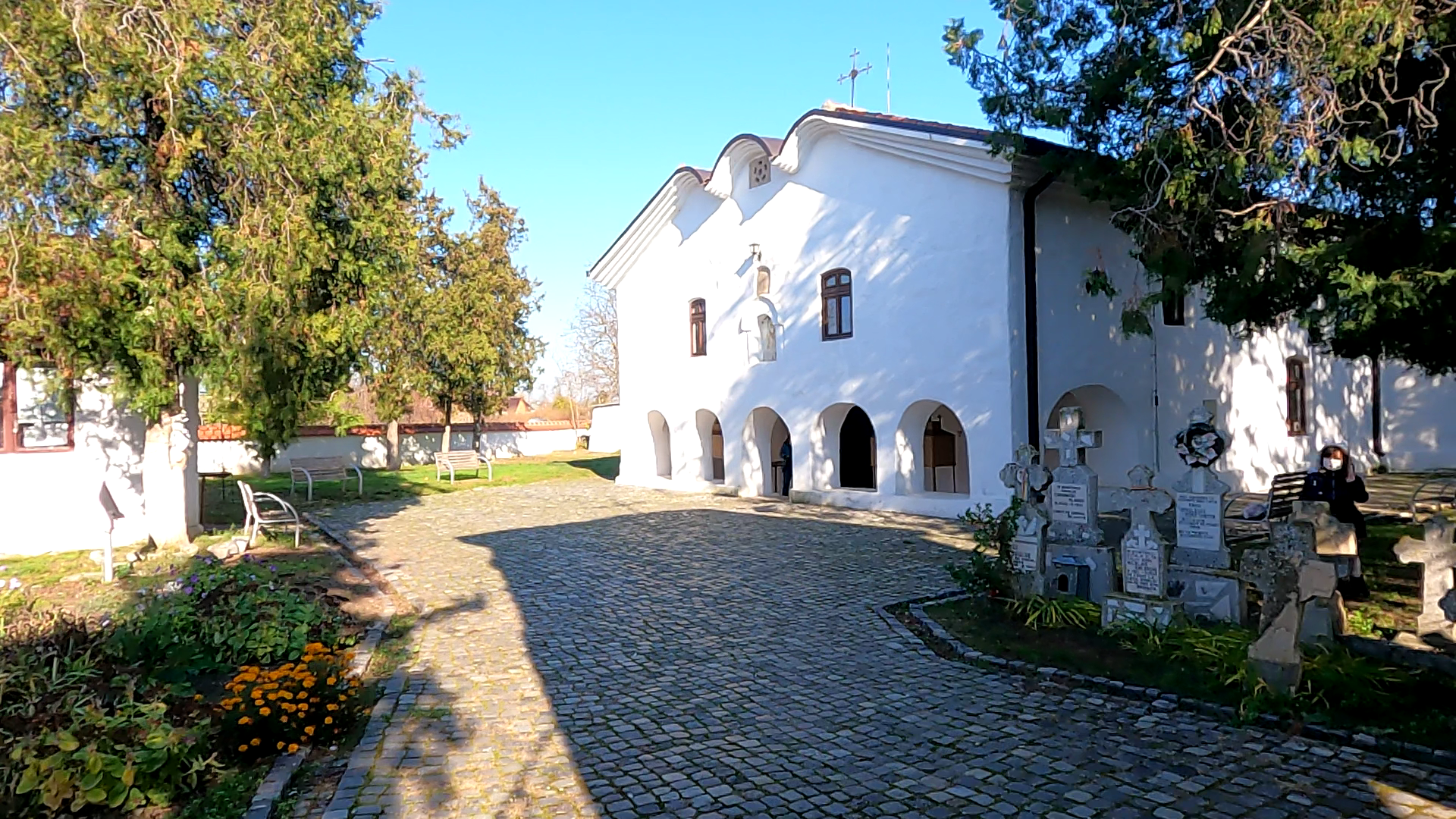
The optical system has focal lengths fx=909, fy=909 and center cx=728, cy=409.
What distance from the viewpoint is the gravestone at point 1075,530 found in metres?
8.59

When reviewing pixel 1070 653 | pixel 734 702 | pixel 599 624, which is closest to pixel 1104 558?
pixel 1070 653

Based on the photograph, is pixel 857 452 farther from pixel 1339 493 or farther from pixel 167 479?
pixel 167 479

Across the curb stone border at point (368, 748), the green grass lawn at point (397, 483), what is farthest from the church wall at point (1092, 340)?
the green grass lawn at point (397, 483)

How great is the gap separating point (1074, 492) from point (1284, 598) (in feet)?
9.95

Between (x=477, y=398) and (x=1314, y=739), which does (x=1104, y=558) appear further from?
(x=477, y=398)

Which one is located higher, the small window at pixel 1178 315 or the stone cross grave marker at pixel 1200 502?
the small window at pixel 1178 315

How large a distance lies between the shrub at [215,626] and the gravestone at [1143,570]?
6.60 meters

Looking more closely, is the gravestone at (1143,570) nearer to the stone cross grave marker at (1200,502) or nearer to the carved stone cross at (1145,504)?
the carved stone cross at (1145,504)

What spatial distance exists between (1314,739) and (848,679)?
2934 millimetres

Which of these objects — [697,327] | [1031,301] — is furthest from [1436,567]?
[697,327]

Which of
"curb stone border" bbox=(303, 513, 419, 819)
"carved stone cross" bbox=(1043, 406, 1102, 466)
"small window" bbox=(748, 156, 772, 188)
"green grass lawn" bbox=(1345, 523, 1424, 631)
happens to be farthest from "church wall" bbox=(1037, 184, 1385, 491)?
"curb stone border" bbox=(303, 513, 419, 819)

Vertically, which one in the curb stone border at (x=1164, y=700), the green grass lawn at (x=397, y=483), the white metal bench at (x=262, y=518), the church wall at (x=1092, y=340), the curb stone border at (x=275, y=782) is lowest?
the curb stone border at (x=275, y=782)

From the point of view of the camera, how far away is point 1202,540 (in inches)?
327

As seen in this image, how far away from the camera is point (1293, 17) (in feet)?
25.1
